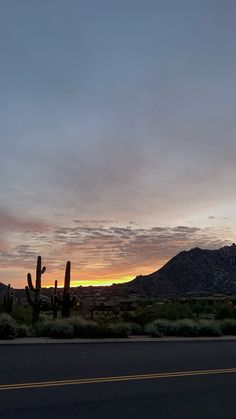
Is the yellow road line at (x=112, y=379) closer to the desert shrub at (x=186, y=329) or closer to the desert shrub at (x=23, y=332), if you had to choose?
the desert shrub at (x=23, y=332)

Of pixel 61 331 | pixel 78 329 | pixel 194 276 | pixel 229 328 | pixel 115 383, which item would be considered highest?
pixel 194 276

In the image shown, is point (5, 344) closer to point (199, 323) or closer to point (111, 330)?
point (111, 330)

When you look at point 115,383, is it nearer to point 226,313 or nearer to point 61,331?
point 61,331

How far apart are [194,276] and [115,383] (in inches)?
3379

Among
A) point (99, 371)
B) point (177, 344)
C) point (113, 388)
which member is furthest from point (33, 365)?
point (177, 344)

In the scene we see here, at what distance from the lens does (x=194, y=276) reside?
313 feet

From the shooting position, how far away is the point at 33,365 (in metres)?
12.9

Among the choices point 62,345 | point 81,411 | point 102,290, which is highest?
point 102,290

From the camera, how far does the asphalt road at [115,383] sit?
8.66 metres

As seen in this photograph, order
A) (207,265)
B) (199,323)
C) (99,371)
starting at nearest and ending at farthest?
1. (99,371)
2. (199,323)
3. (207,265)

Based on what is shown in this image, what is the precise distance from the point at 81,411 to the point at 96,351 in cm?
809

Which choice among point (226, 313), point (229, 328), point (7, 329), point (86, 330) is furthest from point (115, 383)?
point (226, 313)

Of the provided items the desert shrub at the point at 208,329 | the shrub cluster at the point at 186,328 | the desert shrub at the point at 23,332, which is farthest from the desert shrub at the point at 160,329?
the desert shrub at the point at 23,332

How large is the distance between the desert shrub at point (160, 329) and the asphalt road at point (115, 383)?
5774mm
